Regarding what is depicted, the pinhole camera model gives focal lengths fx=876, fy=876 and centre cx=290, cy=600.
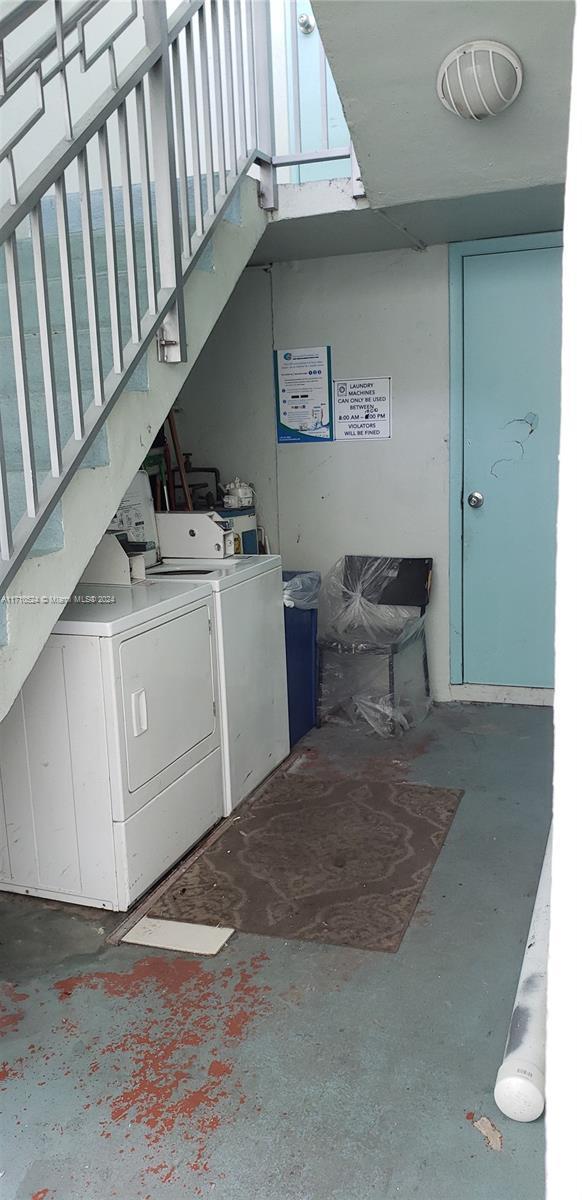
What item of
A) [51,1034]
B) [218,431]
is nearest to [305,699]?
A: [218,431]

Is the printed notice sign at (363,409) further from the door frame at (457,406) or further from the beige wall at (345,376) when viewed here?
the door frame at (457,406)

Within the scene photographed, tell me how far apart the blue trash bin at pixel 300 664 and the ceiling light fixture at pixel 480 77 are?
210cm

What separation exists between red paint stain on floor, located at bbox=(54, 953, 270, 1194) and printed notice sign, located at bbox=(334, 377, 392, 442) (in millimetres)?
2760

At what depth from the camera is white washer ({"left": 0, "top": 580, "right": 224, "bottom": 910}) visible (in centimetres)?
246

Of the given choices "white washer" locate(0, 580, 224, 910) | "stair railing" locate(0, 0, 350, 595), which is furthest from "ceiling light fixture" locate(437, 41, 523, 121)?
"white washer" locate(0, 580, 224, 910)

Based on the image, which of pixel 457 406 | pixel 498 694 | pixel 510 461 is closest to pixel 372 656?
pixel 498 694

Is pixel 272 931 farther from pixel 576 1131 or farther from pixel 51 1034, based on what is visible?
pixel 576 1131

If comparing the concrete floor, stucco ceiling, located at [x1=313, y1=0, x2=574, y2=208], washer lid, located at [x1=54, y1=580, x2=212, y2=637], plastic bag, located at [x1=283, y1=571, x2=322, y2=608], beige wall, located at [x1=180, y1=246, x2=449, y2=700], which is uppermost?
stucco ceiling, located at [x1=313, y1=0, x2=574, y2=208]

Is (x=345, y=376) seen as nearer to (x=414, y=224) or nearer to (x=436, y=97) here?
(x=414, y=224)

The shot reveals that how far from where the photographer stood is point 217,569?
334 cm

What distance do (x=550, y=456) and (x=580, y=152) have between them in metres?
3.66

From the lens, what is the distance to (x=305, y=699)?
13.2 ft

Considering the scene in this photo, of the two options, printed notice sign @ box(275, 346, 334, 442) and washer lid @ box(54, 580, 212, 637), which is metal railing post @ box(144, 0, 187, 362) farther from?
printed notice sign @ box(275, 346, 334, 442)

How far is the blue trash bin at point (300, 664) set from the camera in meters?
3.92
